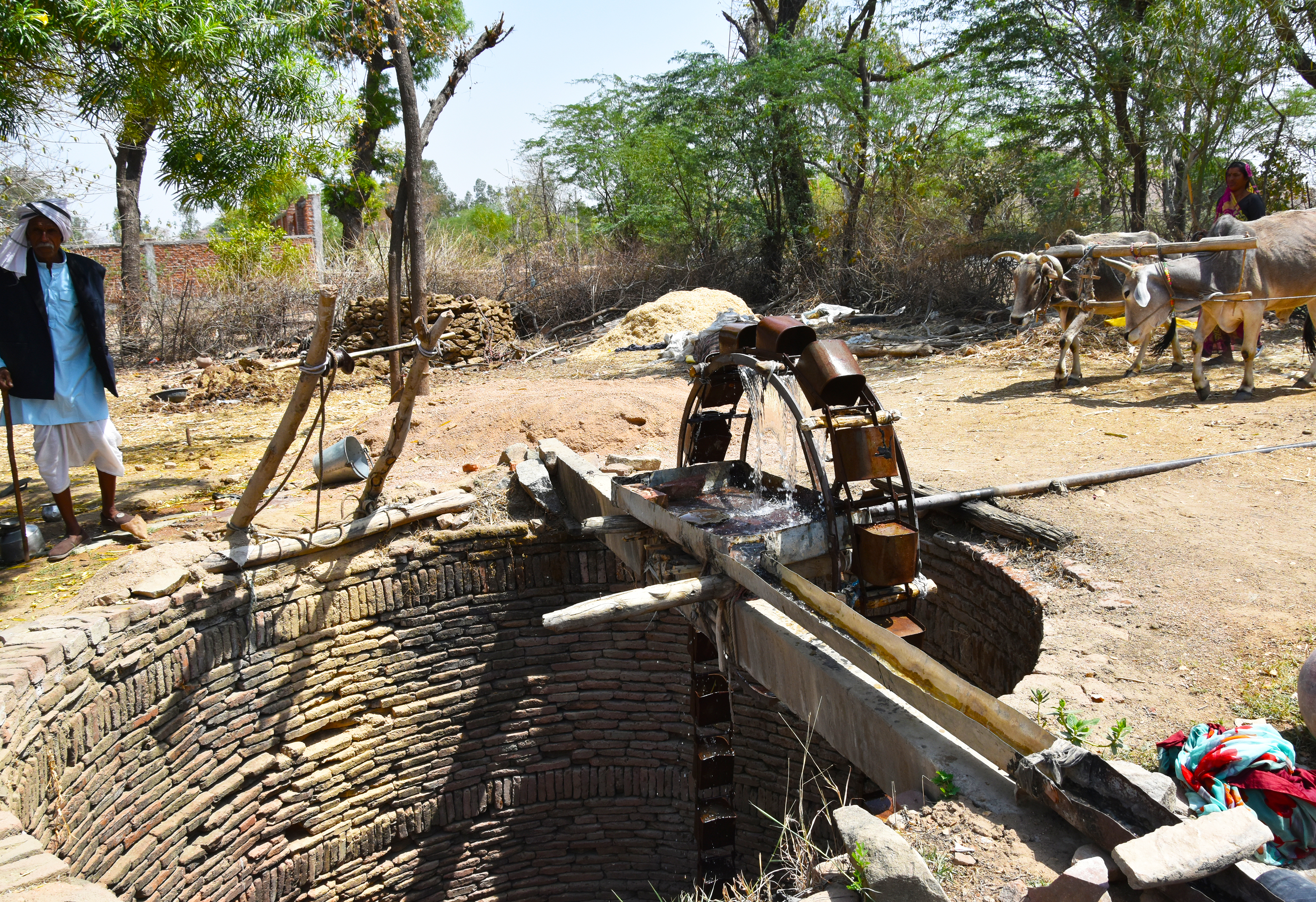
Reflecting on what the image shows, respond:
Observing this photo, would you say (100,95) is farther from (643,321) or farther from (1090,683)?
(643,321)

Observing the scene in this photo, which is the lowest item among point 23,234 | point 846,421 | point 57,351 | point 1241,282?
point 846,421

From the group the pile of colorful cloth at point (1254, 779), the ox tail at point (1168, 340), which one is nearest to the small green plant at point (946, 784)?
Answer: the pile of colorful cloth at point (1254, 779)

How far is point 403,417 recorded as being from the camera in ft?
15.2

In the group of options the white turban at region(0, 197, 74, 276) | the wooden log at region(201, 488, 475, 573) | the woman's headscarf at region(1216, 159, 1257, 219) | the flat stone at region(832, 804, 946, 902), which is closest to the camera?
the flat stone at region(832, 804, 946, 902)

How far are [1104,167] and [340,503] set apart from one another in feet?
38.0

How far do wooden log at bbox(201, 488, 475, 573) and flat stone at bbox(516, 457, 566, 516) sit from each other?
15.5 inches

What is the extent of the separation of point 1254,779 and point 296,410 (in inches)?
160

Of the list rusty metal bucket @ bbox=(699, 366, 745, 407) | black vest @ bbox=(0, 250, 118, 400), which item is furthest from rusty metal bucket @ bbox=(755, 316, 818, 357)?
black vest @ bbox=(0, 250, 118, 400)

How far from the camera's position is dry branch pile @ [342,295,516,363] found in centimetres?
1301

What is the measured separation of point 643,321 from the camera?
13109 millimetres

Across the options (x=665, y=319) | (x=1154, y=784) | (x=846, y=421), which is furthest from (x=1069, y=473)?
(x=665, y=319)

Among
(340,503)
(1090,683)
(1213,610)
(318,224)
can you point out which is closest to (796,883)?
(1090,683)

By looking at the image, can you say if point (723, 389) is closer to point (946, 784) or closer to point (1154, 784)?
point (946, 784)

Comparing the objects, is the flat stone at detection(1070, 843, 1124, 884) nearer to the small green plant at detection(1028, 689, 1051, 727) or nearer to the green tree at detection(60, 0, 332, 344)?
the small green plant at detection(1028, 689, 1051, 727)
